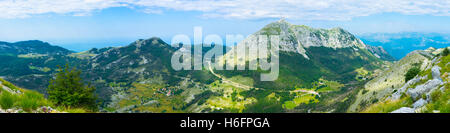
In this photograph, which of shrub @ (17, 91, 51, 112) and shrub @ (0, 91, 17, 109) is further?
shrub @ (17, 91, 51, 112)

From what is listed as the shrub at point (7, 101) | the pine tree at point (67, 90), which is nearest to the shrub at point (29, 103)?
the shrub at point (7, 101)

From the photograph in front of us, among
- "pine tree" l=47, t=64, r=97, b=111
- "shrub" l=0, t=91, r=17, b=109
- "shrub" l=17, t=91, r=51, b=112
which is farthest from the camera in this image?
"pine tree" l=47, t=64, r=97, b=111

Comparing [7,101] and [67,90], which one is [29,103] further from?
[67,90]

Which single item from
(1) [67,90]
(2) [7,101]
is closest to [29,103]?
(2) [7,101]

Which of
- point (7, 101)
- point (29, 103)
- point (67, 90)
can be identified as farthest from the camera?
point (67, 90)

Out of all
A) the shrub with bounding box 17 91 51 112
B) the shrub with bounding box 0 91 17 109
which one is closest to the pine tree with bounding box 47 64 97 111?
the shrub with bounding box 17 91 51 112

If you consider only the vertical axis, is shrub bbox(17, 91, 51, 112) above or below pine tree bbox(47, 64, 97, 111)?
above

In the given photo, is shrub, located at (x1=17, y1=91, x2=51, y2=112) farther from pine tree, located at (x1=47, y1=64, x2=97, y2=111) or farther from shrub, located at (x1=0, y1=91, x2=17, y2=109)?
pine tree, located at (x1=47, y1=64, x2=97, y2=111)

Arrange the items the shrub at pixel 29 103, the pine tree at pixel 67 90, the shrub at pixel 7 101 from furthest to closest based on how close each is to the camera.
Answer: the pine tree at pixel 67 90 → the shrub at pixel 29 103 → the shrub at pixel 7 101

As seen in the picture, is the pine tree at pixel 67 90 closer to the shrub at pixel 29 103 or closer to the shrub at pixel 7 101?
the shrub at pixel 29 103
